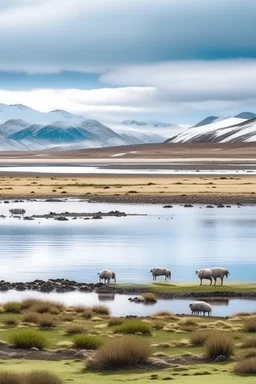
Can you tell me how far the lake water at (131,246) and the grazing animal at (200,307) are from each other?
5.81m

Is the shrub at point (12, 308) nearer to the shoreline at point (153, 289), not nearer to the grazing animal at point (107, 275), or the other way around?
the shoreline at point (153, 289)

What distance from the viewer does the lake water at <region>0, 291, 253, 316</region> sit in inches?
869

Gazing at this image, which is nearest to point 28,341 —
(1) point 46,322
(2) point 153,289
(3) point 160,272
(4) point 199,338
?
(1) point 46,322

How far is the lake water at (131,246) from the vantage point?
29734 mm

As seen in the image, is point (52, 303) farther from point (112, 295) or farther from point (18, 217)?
point (18, 217)

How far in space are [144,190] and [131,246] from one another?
1491 inches

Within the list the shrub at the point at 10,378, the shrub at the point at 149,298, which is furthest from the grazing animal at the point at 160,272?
the shrub at the point at 10,378

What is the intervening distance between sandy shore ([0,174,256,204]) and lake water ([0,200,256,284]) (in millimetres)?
11119

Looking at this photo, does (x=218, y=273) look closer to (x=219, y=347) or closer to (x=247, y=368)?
(x=219, y=347)

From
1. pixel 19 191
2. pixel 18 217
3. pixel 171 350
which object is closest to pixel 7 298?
pixel 171 350

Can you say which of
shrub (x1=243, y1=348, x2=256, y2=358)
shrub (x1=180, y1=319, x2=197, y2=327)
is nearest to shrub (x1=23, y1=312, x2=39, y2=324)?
shrub (x1=180, y1=319, x2=197, y2=327)

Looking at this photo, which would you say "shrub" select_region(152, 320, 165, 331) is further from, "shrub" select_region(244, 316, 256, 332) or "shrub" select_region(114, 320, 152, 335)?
"shrub" select_region(244, 316, 256, 332)

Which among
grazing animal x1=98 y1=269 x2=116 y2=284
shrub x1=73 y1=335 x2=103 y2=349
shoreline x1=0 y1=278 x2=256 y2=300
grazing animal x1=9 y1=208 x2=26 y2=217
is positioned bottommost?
shrub x1=73 y1=335 x2=103 y2=349

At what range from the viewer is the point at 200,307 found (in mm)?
21391
